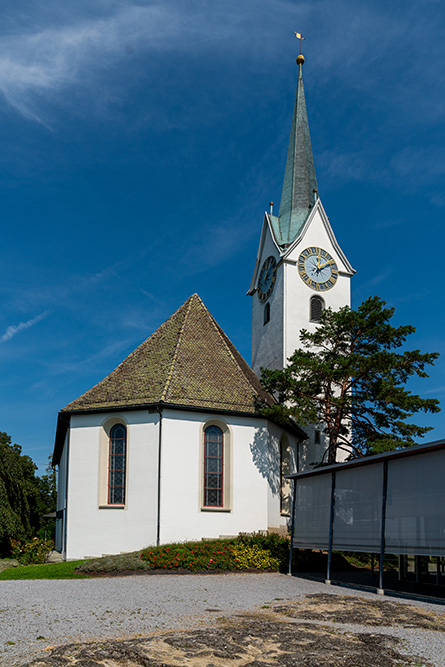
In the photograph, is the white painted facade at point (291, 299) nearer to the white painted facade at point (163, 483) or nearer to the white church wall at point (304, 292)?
the white church wall at point (304, 292)

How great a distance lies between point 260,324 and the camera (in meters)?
38.5

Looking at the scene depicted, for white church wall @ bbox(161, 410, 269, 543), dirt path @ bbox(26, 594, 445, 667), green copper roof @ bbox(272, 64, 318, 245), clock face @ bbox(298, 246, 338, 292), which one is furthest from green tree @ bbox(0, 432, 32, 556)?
dirt path @ bbox(26, 594, 445, 667)

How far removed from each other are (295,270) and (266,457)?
14.3 m

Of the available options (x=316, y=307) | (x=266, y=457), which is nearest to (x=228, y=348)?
(x=266, y=457)

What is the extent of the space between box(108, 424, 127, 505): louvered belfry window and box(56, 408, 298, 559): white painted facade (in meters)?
0.26

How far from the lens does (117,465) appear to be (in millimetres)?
24594

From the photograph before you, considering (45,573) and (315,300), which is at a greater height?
(315,300)

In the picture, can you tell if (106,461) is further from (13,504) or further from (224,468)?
(13,504)

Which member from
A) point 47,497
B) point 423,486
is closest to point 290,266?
point 423,486

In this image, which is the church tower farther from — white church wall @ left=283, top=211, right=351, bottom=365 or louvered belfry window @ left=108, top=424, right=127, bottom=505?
louvered belfry window @ left=108, top=424, right=127, bottom=505

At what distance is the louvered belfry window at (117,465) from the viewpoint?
24.3 meters

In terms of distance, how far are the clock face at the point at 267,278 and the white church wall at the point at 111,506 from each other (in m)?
15.9

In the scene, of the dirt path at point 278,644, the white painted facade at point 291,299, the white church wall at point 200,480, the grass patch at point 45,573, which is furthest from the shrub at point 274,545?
the white painted facade at point 291,299

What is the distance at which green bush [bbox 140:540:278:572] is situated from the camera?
19391 millimetres
